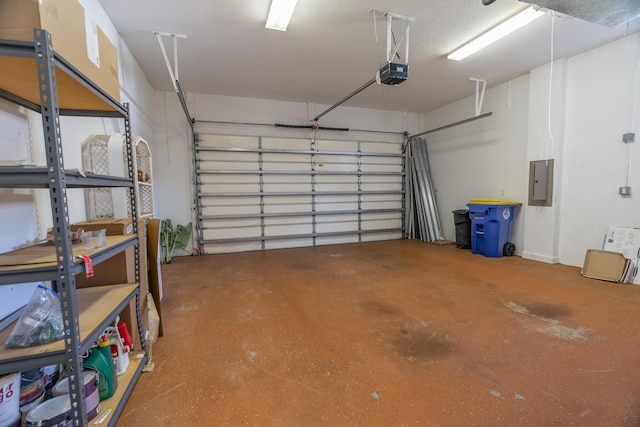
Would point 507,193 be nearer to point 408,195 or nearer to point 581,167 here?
point 581,167

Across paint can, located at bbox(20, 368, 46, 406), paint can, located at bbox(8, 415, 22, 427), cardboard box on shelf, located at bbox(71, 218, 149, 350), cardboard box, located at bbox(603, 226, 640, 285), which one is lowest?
paint can, located at bbox(8, 415, 22, 427)

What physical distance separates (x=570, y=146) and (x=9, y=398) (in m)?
6.14

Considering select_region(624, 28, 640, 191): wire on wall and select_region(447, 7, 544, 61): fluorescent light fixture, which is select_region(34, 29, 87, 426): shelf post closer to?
select_region(447, 7, 544, 61): fluorescent light fixture

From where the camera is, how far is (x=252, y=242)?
570 cm

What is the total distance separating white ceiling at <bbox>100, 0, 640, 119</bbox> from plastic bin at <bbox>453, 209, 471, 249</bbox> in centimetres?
249

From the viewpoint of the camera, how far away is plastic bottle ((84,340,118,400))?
1.36 m

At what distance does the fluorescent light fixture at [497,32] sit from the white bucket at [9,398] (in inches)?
187

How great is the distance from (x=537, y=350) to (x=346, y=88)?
4.71 meters

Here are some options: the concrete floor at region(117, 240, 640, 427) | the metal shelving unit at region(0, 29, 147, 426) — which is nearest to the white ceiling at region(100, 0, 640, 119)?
the metal shelving unit at region(0, 29, 147, 426)

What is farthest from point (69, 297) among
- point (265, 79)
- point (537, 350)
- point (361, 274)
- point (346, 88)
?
point (346, 88)

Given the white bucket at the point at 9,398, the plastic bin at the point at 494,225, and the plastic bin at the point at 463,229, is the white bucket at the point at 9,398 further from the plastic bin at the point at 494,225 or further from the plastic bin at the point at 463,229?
the plastic bin at the point at 463,229

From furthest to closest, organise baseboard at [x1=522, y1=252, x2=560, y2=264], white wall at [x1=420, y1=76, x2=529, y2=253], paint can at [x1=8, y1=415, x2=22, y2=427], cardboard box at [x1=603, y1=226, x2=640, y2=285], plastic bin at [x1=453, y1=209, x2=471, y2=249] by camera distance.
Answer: plastic bin at [x1=453, y1=209, x2=471, y2=249] < white wall at [x1=420, y1=76, x2=529, y2=253] < baseboard at [x1=522, y1=252, x2=560, y2=264] < cardboard box at [x1=603, y1=226, x2=640, y2=285] < paint can at [x1=8, y1=415, x2=22, y2=427]

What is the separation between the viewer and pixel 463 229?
17.6 feet

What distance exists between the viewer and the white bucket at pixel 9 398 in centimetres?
104
